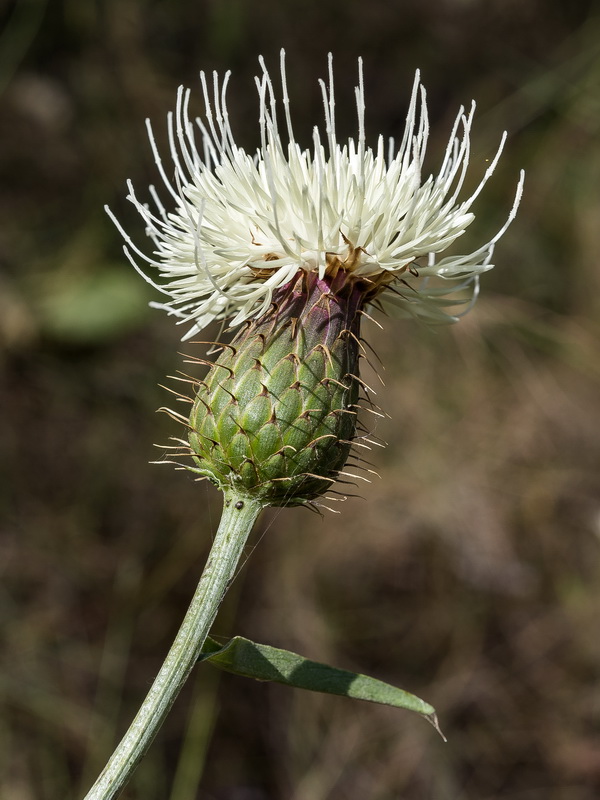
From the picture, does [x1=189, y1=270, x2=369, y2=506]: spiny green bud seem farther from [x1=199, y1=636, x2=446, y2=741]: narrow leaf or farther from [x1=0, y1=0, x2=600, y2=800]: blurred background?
[x1=0, y1=0, x2=600, y2=800]: blurred background

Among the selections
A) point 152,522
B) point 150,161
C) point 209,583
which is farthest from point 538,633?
point 150,161

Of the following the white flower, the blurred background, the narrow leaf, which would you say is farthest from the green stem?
the blurred background

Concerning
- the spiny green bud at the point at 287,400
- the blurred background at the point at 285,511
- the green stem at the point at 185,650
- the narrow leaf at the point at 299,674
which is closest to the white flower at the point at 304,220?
the spiny green bud at the point at 287,400

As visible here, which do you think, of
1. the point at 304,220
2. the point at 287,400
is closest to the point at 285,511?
the point at 287,400

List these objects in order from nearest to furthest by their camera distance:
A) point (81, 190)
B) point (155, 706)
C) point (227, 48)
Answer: point (155, 706), point (81, 190), point (227, 48)

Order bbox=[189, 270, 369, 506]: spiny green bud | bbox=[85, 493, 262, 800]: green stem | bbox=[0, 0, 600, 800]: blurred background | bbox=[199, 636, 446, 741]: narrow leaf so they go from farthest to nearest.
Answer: bbox=[0, 0, 600, 800]: blurred background
bbox=[189, 270, 369, 506]: spiny green bud
bbox=[199, 636, 446, 741]: narrow leaf
bbox=[85, 493, 262, 800]: green stem

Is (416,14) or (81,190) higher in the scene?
(416,14)

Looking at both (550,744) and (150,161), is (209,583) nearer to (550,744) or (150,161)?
(550,744)
